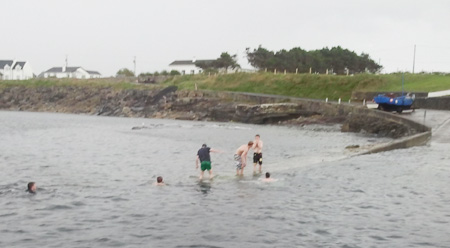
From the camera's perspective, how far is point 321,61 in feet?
348

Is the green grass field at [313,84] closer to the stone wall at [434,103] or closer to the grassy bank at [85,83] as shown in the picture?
the grassy bank at [85,83]

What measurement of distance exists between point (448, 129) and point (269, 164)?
1632 centimetres

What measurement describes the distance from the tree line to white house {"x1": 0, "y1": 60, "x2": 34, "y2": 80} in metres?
88.9

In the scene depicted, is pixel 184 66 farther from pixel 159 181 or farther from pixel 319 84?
pixel 159 181

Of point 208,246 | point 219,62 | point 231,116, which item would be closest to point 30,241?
point 208,246

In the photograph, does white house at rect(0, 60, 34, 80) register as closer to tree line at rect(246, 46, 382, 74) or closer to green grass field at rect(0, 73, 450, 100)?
green grass field at rect(0, 73, 450, 100)

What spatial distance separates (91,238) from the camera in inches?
508

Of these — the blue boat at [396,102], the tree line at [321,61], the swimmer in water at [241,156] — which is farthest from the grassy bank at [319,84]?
the swimmer in water at [241,156]

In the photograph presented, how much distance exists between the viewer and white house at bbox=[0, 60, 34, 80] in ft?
522

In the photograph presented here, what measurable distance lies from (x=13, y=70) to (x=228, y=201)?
525 ft

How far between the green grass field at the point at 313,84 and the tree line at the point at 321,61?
18172mm

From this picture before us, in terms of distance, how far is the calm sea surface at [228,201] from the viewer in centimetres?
1307

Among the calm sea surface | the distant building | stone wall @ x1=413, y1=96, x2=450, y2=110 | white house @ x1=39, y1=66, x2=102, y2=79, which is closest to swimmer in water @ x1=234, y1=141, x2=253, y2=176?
the calm sea surface

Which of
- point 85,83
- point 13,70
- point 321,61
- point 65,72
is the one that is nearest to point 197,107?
point 321,61
